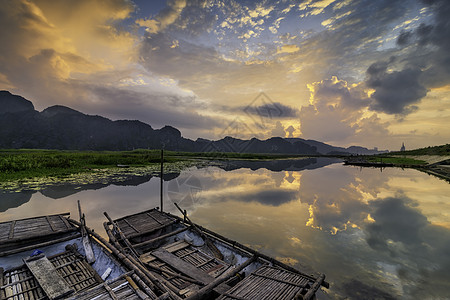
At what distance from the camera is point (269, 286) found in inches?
223

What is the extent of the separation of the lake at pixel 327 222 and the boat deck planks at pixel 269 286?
169cm

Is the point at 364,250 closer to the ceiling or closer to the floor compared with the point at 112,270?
closer to the floor

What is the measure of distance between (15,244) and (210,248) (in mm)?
A: 8132

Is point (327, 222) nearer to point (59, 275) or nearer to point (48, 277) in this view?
point (59, 275)

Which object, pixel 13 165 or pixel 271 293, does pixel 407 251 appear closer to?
Result: pixel 271 293

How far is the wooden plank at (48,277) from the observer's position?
539 centimetres

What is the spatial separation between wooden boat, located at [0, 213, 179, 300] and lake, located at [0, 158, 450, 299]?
10.5 feet

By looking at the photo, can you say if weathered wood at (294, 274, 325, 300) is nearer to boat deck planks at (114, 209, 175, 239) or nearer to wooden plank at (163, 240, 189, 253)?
wooden plank at (163, 240, 189, 253)

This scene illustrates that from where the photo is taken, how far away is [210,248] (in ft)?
→ 30.3

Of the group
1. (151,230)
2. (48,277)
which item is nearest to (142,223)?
(151,230)

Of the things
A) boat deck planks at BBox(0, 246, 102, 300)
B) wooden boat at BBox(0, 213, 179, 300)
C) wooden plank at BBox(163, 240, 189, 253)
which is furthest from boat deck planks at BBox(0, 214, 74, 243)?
wooden plank at BBox(163, 240, 189, 253)

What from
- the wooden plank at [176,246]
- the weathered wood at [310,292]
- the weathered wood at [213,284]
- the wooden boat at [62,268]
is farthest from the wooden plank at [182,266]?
the weathered wood at [310,292]

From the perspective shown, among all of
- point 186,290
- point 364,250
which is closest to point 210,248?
point 186,290

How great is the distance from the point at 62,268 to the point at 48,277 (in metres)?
0.91
